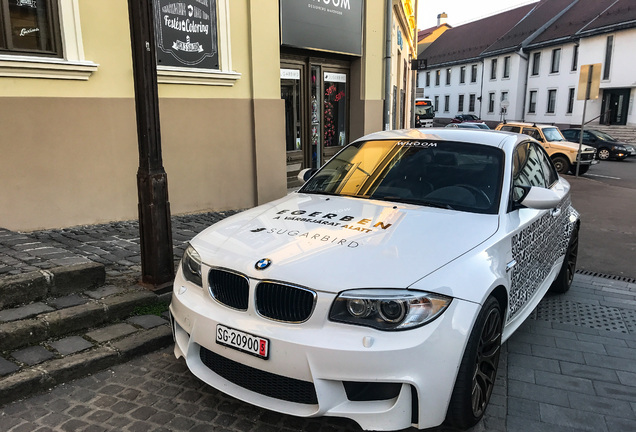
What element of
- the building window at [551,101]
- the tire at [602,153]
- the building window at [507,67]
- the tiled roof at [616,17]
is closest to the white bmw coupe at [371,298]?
the tire at [602,153]

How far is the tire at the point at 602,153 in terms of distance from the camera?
2239 cm

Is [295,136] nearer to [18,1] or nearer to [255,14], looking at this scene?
[255,14]

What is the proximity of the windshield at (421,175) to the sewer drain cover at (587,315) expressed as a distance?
180 cm

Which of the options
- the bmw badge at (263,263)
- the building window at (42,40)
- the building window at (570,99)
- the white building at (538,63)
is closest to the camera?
the bmw badge at (263,263)

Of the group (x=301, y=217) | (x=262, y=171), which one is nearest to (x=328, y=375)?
(x=301, y=217)

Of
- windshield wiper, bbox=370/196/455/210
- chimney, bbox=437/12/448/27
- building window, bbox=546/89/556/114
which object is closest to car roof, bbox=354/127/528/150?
windshield wiper, bbox=370/196/455/210

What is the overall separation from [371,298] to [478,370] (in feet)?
2.92

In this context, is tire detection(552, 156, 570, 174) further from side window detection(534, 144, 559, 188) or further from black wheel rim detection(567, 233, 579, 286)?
side window detection(534, 144, 559, 188)

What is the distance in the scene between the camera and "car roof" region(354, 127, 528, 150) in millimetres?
3992

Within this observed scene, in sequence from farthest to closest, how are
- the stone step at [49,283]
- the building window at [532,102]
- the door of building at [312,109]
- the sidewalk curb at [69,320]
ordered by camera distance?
the building window at [532,102]
the door of building at [312,109]
the stone step at [49,283]
the sidewalk curb at [69,320]

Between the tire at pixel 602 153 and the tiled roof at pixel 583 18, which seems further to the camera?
the tiled roof at pixel 583 18

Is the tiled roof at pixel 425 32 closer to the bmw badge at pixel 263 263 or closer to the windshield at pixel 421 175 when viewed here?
the windshield at pixel 421 175

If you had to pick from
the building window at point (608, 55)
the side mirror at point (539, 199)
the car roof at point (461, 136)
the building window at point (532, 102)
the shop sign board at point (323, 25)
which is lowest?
the side mirror at point (539, 199)

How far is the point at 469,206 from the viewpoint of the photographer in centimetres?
347
